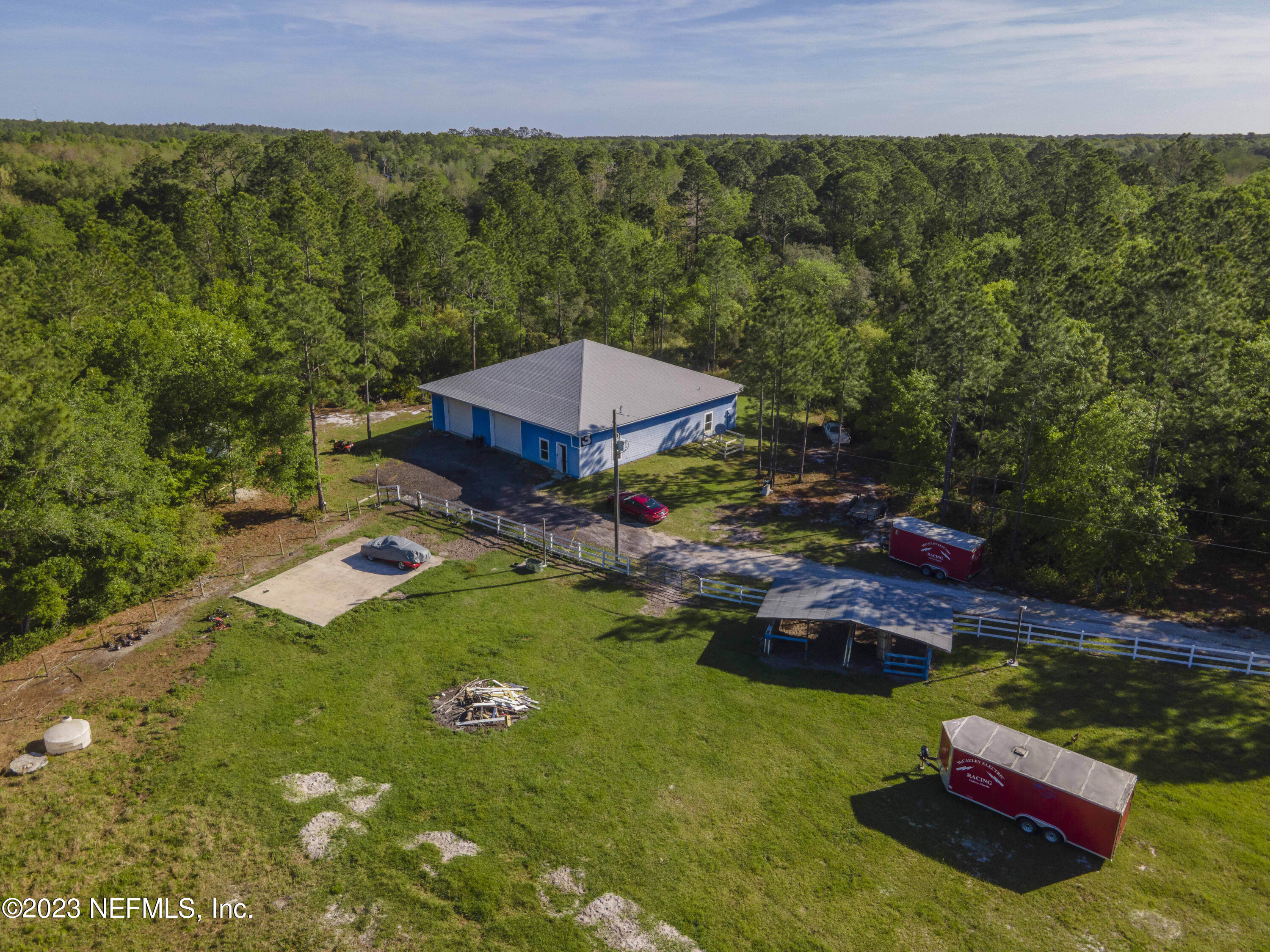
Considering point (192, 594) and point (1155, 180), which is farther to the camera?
point (1155, 180)

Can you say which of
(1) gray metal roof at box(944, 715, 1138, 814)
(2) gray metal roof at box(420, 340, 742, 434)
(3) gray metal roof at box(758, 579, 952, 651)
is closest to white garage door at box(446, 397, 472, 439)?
(2) gray metal roof at box(420, 340, 742, 434)

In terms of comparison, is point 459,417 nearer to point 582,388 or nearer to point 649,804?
point 582,388

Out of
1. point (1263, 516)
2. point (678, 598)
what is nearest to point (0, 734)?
point (678, 598)

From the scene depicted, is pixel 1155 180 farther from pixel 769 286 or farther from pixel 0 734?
pixel 0 734

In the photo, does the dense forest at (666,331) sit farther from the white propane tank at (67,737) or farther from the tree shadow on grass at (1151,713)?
the white propane tank at (67,737)

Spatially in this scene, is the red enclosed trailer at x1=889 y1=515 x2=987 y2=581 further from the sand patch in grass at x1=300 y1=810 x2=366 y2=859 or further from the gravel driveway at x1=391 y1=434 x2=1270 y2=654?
the sand patch in grass at x1=300 y1=810 x2=366 y2=859

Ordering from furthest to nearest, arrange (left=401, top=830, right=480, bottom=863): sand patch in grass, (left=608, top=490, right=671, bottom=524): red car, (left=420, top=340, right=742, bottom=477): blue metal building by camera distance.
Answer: (left=420, top=340, right=742, bottom=477): blue metal building
(left=608, top=490, right=671, bottom=524): red car
(left=401, top=830, right=480, bottom=863): sand patch in grass
